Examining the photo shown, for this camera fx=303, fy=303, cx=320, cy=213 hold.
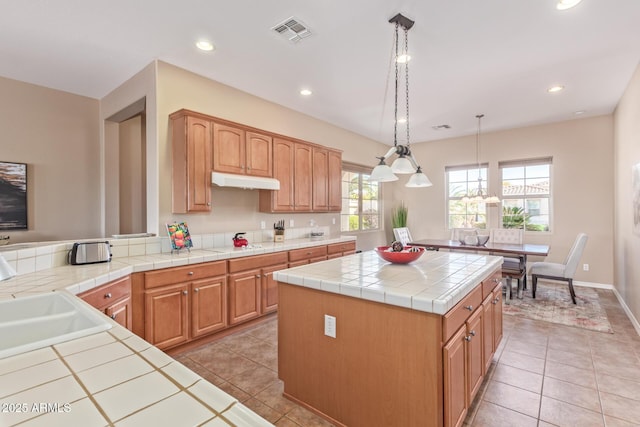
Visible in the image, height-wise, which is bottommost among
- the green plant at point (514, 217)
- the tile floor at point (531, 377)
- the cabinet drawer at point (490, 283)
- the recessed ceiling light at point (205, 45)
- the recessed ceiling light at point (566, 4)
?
the tile floor at point (531, 377)

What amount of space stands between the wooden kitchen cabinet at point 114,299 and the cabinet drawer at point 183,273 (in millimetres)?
186

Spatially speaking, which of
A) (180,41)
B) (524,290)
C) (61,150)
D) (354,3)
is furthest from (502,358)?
(61,150)

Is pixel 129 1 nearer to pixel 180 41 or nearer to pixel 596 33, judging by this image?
pixel 180 41

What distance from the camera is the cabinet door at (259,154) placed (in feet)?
A: 12.0

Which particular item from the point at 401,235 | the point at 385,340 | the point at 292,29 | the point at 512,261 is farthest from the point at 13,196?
the point at 512,261

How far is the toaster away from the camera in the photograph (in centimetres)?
237

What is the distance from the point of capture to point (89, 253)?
2445 mm

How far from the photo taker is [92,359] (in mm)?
820

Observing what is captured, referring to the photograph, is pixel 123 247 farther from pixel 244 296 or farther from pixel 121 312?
pixel 244 296

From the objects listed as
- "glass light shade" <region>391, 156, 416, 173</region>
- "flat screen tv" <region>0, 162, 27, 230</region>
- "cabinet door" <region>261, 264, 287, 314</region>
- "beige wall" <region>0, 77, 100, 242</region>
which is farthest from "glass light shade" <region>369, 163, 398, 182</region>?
"flat screen tv" <region>0, 162, 27, 230</region>

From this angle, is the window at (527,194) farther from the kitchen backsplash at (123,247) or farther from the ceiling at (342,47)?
the kitchen backsplash at (123,247)

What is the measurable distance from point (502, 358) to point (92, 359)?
9.94 ft

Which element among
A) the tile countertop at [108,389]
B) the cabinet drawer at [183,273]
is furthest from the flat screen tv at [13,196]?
the tile countertop at [108,389]

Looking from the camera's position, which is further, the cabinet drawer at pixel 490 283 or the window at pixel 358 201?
the window at pixel 358 201
